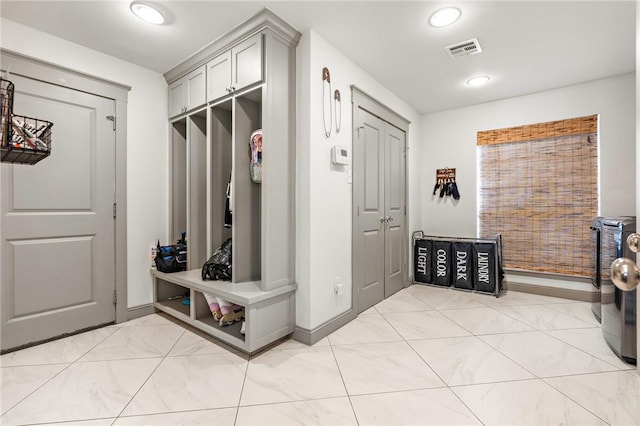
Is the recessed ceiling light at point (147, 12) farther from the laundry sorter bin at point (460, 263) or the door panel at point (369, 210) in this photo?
the laundry sorter bin at point (460, 263)

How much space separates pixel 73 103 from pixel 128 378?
224cm

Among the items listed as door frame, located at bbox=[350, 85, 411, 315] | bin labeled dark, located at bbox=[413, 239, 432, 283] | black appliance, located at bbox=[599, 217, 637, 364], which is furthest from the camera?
bin labeled dark, located at bbox=[413, 239, 432, 283]

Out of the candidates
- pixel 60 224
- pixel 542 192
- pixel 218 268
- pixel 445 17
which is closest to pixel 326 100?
pixel 445 17

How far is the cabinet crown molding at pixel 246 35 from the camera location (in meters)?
2.13

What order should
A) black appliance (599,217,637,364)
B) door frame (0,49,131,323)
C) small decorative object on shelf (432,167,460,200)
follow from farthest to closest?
small decorative object on shelf (432,167,460,200), door frame (0,49,131,323), black appliance (599,217,637,364)

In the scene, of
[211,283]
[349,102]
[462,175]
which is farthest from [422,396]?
[462,175]

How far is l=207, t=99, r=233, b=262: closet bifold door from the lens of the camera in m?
2.66

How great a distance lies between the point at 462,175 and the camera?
4.10 meters

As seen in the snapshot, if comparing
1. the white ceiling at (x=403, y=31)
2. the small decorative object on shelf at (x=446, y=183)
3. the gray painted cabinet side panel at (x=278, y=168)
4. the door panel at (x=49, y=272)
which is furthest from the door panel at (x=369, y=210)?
the door panel at (x=49, y=272)

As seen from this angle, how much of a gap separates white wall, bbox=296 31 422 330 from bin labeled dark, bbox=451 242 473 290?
1833mm

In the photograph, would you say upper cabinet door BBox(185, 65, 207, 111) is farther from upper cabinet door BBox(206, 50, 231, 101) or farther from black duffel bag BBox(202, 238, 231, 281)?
black duffel bag BBox(202, 238, 231, 281)

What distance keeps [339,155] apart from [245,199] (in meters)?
0.90

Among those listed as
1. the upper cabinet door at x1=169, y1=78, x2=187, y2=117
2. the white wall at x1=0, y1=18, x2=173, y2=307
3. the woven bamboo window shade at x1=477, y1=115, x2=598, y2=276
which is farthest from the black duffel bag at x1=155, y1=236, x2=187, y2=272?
the woven bamboo window shade at x1=477, y1=115, x2=598, y2=276

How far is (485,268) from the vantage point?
3.59 m
